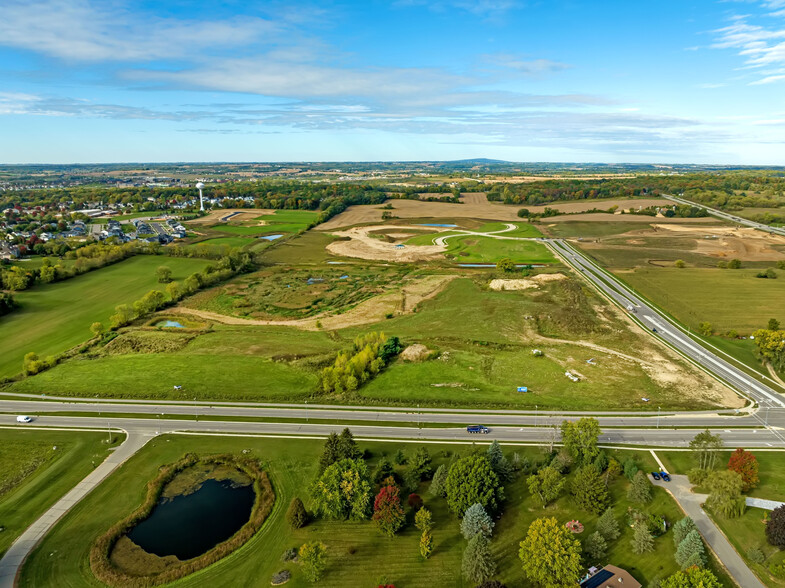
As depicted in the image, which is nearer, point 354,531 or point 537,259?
point 354,531

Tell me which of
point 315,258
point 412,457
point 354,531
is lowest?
point 354,531

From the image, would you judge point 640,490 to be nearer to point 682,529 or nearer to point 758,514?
point 682,529

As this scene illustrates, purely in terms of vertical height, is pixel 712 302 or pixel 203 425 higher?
pixel 712 302

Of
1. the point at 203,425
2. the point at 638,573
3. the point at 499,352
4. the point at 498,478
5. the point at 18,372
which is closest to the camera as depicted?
the point at 638,573

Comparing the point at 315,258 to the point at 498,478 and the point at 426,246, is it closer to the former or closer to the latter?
the point at 426,246

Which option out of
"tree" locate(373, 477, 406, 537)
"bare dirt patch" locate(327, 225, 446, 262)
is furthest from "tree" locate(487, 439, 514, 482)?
"bare dirt patch" locate(327, 225, 446, 262)

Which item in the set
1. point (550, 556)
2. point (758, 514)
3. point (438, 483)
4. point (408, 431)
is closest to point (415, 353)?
point (408, 431)

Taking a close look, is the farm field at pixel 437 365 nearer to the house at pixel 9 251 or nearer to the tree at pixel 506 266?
the tree at pixel 506 266

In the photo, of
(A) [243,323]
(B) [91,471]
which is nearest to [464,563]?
(B) [91,471]

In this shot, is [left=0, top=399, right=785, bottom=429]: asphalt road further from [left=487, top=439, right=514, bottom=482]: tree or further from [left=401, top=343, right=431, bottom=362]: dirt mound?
[left=401, top=343, right=431, bottom=362]: dirt mound
